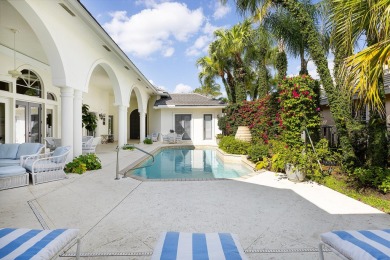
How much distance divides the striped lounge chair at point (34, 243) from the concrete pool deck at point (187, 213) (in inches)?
29.8

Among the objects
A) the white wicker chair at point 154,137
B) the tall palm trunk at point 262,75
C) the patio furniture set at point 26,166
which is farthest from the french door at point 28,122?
the tall palm trunk at point 262,75

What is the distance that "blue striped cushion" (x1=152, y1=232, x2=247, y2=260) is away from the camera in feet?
6.22

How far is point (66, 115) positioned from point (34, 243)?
6.56 metres

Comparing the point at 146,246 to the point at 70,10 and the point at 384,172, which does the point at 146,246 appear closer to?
the point at 384,172

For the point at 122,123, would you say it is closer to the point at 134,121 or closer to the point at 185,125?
the point at 185,125

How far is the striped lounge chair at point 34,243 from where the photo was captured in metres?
1.81

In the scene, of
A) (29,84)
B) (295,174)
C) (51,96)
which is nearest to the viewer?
(295,174)

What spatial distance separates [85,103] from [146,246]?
16210mm

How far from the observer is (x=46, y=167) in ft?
20.2

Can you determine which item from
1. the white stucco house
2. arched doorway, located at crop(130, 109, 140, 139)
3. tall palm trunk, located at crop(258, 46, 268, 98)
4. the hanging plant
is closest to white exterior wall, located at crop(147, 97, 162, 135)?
arched doorway, located at crop(130, 109, 140, 139)

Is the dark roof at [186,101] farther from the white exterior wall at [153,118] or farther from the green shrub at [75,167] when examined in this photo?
the green shrub at [75,167]

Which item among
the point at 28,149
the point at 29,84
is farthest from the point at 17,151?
the point at 29,84

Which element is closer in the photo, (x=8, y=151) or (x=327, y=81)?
(x=327, y=81)

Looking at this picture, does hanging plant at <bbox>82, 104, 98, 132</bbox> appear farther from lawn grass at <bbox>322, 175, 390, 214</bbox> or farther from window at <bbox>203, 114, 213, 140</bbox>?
lawn grass at <bbox>322, 175, 390, 214</bbox>
